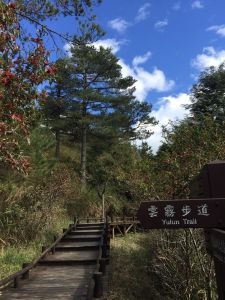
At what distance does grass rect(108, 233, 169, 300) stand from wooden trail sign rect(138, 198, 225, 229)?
909 centimetres

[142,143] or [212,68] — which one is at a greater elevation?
[212,68]

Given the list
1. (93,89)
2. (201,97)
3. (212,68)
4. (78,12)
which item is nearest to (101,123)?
(93,89)

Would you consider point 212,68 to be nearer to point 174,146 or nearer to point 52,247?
point 174,146

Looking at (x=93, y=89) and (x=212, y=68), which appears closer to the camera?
(x=93, y=89)

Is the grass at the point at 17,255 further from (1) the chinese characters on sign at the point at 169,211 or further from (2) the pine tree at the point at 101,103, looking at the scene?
(2) the pine tree at the point at 101,103

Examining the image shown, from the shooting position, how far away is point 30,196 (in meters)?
15.6

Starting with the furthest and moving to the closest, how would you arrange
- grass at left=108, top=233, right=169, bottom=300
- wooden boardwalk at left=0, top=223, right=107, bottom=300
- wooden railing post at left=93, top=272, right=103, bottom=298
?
grass at left=108, top=233, right=169, bottom=300 → wooden boardwalk at left=0, top=223, right=107, bottom=300 → wooden railing post at left=93, top=272, right=103, bottom=298

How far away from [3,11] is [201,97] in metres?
34.4

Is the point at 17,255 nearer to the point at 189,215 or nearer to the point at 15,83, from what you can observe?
the point at 15,83

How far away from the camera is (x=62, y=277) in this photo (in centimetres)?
855

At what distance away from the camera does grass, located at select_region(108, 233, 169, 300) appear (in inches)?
521

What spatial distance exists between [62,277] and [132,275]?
7.18 metres

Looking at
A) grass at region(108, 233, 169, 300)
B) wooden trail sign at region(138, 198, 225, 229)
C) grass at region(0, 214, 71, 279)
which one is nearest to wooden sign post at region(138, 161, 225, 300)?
wooden trail sign at region(138, 198, 225, 229)

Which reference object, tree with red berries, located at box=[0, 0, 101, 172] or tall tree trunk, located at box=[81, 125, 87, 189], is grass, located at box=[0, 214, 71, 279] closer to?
tree with red berries, located at box=[0, 0, 101, 172]
